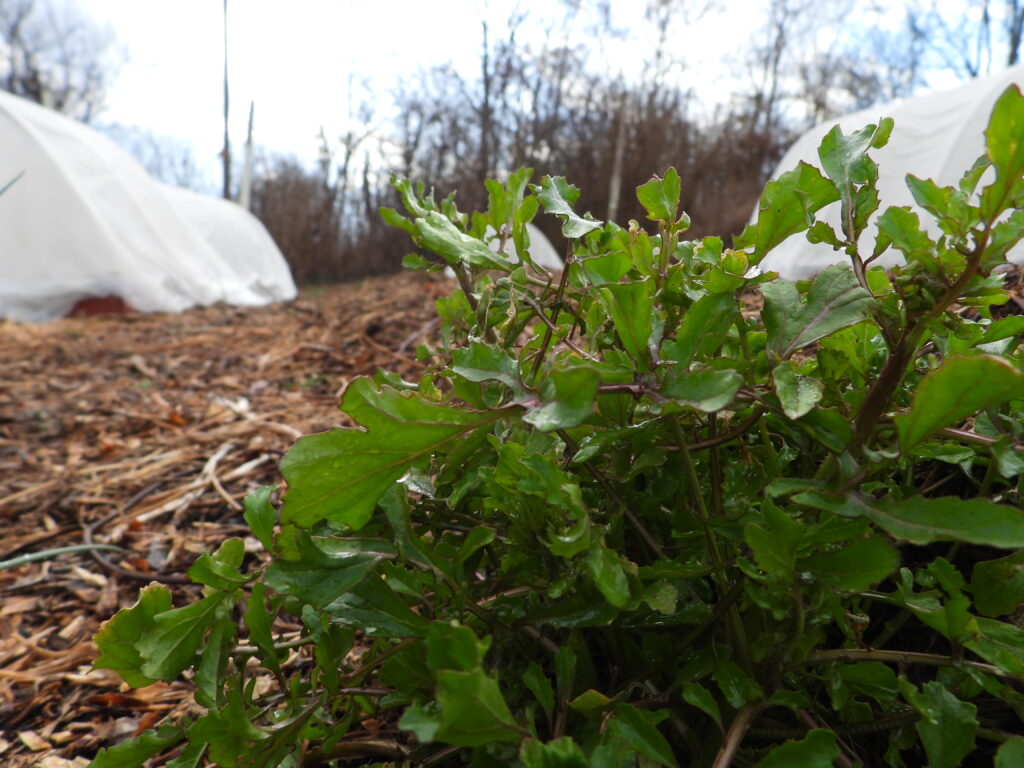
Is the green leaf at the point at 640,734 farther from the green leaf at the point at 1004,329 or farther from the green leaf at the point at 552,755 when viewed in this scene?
the green leaf at the point at 1004,329

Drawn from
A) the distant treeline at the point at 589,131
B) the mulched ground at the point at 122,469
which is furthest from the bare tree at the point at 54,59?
the mulched ground at the point at 122,469

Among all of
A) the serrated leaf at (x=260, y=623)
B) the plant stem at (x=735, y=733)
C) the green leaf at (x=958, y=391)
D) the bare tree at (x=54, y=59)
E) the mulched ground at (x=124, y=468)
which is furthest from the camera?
the bare tree at (x=54, y=59)

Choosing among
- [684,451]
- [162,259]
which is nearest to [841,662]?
[684,451]

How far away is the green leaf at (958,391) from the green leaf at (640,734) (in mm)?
256

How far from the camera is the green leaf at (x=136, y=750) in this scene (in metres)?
0.58

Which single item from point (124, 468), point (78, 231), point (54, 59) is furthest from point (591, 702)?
point (54, 59)

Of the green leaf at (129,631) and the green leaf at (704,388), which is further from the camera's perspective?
the green leaf at (129,631)

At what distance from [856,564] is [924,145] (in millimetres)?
5114

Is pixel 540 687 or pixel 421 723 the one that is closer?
pixel 421 723

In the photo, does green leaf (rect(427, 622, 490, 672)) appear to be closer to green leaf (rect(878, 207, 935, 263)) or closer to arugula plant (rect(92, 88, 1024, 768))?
arugula plant (rect(92, 88, 1024, 768))

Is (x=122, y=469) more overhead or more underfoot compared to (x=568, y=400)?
A: more underfoot

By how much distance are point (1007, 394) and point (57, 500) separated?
88.6 inches

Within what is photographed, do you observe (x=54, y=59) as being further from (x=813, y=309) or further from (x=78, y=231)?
(x=813, y=309)

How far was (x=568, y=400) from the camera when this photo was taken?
410 millimetres
